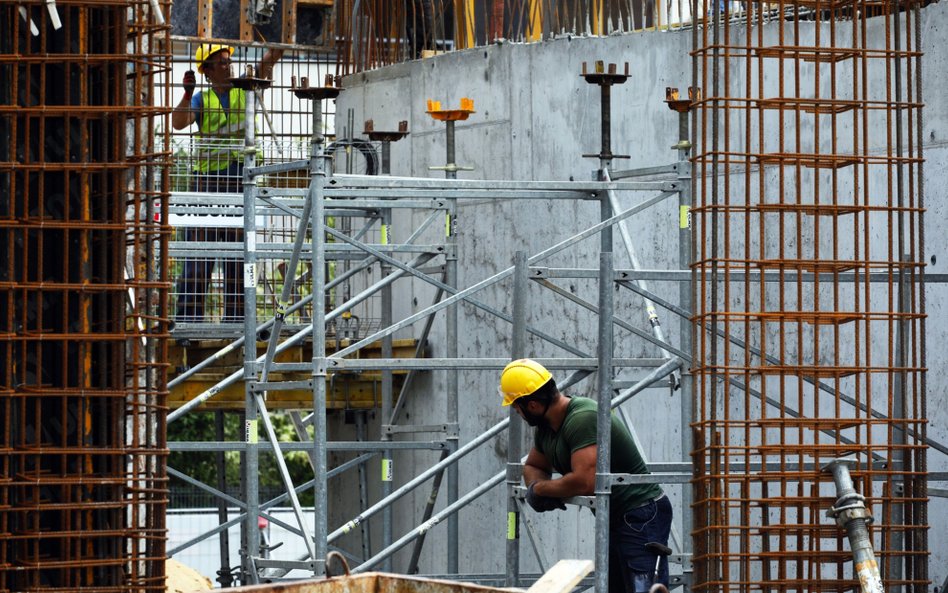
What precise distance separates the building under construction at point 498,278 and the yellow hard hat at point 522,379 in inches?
12.3

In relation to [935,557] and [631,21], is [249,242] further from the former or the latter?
[935,557]

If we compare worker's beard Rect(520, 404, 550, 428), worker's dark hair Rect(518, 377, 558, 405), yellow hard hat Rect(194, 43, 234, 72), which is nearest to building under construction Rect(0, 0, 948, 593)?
yellow hard hat Rect(194, 43, 234, 72)

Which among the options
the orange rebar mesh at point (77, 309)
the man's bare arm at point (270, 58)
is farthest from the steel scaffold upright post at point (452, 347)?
the man's bare arm at point (270, 58)

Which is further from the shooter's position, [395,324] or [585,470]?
[395,324]

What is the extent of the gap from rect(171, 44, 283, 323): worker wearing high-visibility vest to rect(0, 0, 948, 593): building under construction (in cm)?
6

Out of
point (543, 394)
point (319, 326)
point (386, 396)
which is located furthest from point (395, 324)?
point (386, 396)

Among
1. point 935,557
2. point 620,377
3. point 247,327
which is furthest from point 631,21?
point 935,557

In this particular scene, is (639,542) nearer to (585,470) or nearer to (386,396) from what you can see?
(585,470)

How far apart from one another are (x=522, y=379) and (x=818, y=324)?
1751 millimetres

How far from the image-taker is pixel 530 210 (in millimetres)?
12492

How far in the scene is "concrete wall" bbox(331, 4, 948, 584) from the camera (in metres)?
11.8

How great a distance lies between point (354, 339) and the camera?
1395 centimetres

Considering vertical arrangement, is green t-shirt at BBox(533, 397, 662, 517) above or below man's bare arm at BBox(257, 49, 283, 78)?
below

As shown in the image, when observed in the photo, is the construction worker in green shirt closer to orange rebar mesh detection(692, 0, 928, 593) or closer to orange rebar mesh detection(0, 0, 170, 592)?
orange rebar mesh detection(692, 0, 928, 593)
